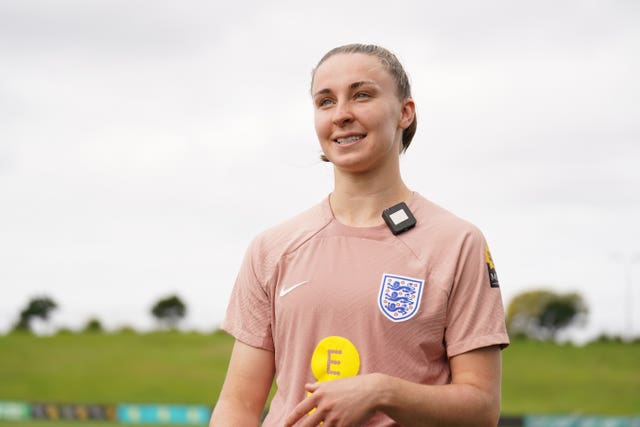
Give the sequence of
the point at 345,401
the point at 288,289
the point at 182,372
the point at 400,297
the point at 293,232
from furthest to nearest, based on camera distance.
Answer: the point at 182,372 < the point at 293,232 < the point at 288,289 < the point at 400,297 < the point at 345,401

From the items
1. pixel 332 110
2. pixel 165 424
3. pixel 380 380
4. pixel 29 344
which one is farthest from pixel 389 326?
pixel 29 344

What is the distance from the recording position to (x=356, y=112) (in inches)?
88.6

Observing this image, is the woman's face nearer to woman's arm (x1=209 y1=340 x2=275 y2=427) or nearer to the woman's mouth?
the woman's mouth

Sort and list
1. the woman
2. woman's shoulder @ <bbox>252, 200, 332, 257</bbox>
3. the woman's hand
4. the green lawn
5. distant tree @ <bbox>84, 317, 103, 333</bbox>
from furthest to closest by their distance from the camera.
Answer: distant tree @ <bbox>84, 317, 103, 333</bbox>, the green lawn, woman's shoulder @ <bbox>252, 200, 332, 257</bbox>, the woman, the woman's hand

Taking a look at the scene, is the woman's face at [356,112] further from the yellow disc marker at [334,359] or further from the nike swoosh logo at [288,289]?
the yellow disc marker at [334,359]

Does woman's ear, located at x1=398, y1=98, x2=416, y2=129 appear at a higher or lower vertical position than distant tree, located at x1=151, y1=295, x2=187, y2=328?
higher

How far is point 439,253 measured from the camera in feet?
7.26

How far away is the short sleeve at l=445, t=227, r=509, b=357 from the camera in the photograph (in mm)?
2148

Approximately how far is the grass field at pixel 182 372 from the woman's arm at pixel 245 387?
28627mm

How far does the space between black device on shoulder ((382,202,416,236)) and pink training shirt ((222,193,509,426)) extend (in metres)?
0.02

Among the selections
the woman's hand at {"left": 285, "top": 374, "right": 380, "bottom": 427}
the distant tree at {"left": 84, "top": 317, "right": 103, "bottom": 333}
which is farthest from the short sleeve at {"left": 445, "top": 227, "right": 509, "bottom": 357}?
the distant tree at {"left": 84, "top": 317, "right": 103, "bottom": 333}

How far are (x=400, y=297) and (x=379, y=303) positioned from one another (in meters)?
0.05

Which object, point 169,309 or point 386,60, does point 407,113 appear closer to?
point 386,60

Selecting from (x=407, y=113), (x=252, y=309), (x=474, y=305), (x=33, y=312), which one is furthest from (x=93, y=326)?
(x=474, y=305)
